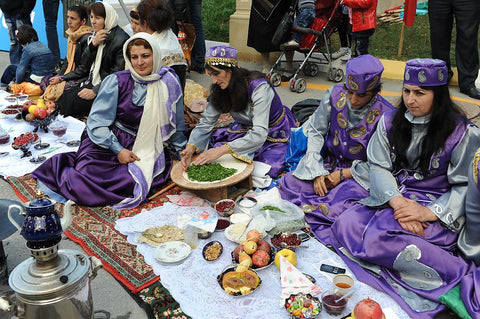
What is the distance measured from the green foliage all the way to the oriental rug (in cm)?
788

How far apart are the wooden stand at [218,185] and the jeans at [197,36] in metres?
4.36

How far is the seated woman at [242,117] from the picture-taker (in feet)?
14.0

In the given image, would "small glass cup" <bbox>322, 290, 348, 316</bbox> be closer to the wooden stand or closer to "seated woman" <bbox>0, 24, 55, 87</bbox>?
the wooden stand

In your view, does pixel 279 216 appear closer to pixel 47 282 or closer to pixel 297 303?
pixel 297 303

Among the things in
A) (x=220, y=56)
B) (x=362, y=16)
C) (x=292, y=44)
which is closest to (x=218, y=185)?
(x=220, y=56)

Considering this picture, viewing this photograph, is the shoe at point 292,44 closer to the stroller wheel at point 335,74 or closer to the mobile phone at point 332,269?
the stroller wheel at point 335,74

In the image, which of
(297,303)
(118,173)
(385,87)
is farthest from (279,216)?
(385,87)

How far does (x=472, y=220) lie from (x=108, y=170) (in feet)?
9.86

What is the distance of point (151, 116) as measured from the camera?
442cm

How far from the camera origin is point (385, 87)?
7.23 m

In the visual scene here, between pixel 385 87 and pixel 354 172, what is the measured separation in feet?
12.9

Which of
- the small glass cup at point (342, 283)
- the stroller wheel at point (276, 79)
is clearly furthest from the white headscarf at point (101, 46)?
the small glass cup at point (342, 283)

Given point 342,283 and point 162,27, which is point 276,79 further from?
point 342,283

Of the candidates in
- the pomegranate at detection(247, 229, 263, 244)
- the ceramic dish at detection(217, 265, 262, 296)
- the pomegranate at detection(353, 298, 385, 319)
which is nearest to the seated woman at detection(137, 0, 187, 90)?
the pomegranate at detection(247, 229, 263, 244)
